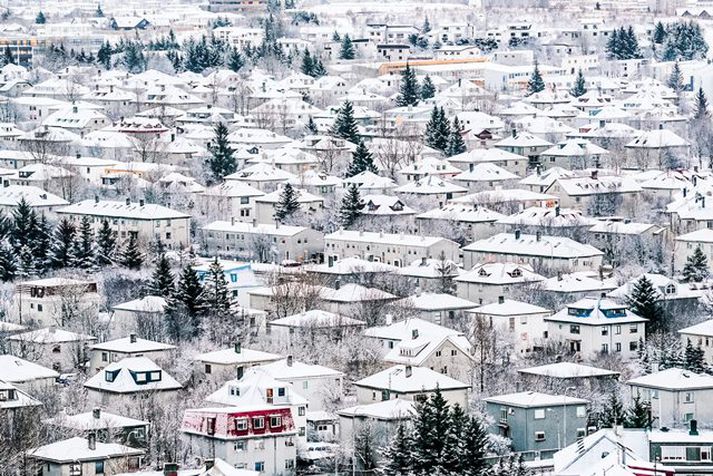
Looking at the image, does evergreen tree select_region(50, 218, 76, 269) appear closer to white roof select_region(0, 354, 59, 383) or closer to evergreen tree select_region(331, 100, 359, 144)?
white roof select_region(0, 354, 59, 383)

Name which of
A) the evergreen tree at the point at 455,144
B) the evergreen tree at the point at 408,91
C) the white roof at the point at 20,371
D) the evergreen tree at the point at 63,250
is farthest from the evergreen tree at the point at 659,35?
the white roof at the point at 20,371

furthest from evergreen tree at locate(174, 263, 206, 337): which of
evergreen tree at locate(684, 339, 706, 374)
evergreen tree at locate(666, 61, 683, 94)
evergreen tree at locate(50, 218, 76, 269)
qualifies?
evergreen tree at locate(666, 61, 683, 94)

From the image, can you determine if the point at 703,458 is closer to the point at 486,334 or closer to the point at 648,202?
the point at 486,334

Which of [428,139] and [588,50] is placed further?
[588,50]

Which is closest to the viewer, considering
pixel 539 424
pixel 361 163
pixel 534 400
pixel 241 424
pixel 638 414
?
pixel 241 424

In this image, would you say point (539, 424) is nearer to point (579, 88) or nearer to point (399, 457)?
point (399, 457)

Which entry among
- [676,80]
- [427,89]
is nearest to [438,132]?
[427,89]

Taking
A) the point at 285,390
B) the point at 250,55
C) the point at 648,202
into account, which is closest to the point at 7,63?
the point at 250,55
